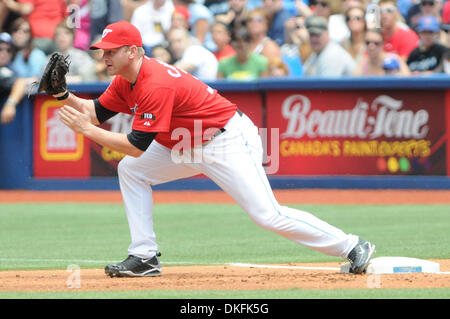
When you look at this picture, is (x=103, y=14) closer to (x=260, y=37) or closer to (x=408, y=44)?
(x=260, y=37)

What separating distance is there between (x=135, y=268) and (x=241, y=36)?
7.83 m

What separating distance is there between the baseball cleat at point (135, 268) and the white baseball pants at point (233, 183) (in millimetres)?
49

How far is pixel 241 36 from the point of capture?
1447 centimetres

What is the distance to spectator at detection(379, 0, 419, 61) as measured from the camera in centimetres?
1463

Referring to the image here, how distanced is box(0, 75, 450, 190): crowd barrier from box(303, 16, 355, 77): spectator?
1.33 feet

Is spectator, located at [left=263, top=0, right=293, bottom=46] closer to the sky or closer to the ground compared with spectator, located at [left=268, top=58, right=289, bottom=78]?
closer to the sky

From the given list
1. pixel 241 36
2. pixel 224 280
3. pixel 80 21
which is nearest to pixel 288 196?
pixel 241 36

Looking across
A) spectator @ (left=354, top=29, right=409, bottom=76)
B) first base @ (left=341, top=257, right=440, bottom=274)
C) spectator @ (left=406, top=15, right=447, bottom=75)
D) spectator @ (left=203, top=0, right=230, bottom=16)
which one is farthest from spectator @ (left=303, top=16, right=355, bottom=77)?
first base @ (left=341, top=257, right=440, bottom=274)

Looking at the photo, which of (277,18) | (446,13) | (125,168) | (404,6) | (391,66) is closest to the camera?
(125,168)

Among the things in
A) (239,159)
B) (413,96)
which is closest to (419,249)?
(239,159)

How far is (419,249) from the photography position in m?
8.70

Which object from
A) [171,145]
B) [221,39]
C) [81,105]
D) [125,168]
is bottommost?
[125,168]

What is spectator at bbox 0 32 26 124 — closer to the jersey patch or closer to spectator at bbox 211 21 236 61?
spectator at bbox 211 21 236 61
